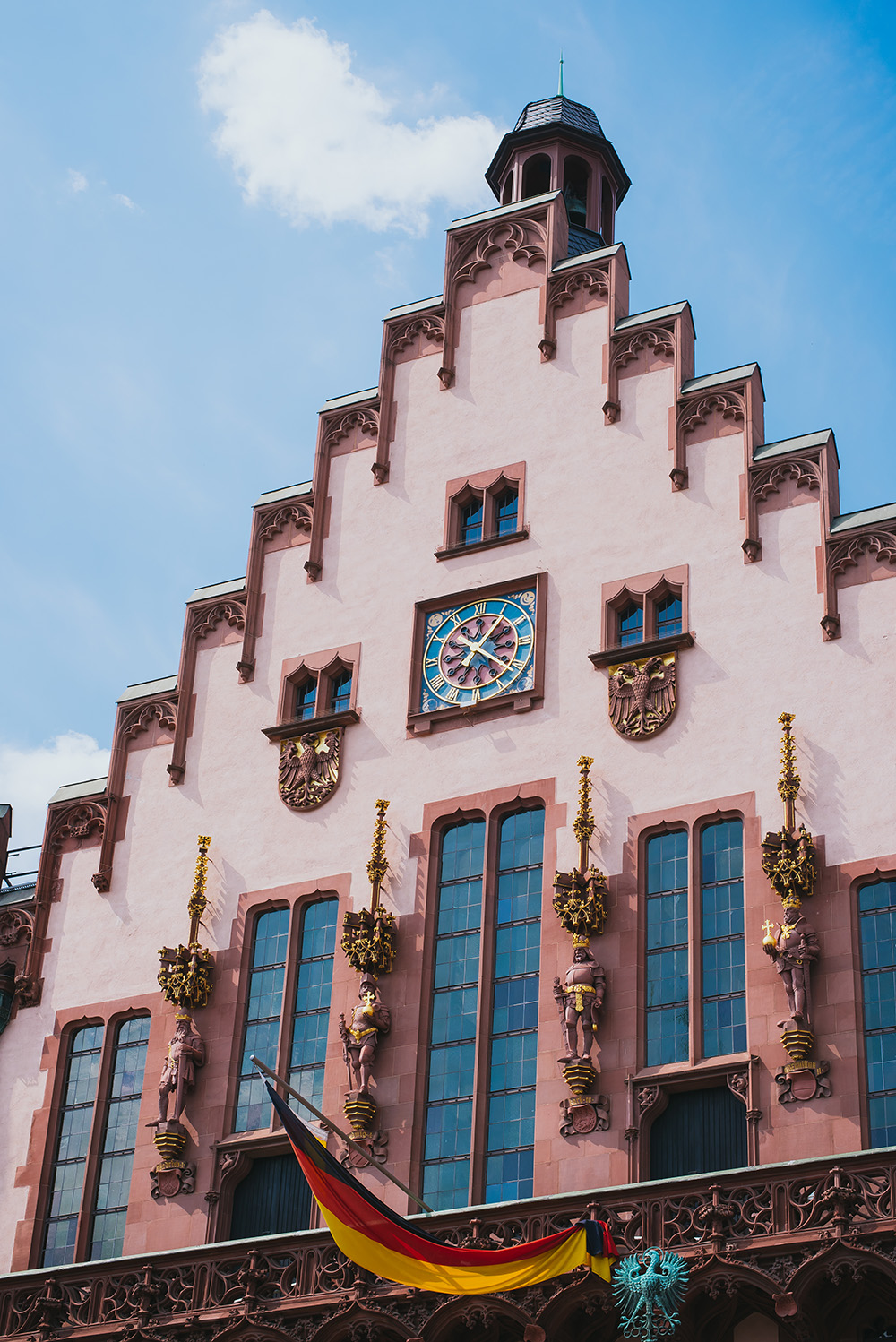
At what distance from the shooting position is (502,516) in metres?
39.0

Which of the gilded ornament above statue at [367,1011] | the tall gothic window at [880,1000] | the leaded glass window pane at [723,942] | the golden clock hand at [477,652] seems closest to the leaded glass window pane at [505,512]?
the golden clock hand at [477,652]

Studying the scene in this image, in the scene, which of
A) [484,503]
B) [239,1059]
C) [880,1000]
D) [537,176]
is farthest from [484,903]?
[537,176]

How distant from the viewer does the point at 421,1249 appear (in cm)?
3009

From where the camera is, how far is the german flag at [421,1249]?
96.7 feet

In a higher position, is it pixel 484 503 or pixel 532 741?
pixel 484 503

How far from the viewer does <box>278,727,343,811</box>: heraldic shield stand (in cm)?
3753

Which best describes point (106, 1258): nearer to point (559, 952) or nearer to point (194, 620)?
point (559, 952)

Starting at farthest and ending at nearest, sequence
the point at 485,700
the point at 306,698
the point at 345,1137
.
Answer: the point at 306,698
the point at 485,700
the point at 345,1137

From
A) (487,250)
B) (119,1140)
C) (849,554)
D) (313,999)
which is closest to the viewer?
(849,554)

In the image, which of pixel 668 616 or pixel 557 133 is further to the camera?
pixel 557 133

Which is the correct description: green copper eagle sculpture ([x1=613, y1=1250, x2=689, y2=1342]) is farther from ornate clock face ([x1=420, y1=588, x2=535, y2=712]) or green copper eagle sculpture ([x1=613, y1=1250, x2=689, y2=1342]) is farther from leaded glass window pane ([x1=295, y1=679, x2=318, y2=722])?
leaded glass window pane ([x1=295, y1=679, x2=318, y2=722])

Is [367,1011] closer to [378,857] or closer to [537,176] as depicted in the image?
[378,857]

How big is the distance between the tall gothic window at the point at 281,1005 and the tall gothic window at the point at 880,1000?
837 cm

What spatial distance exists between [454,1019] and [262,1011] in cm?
344
